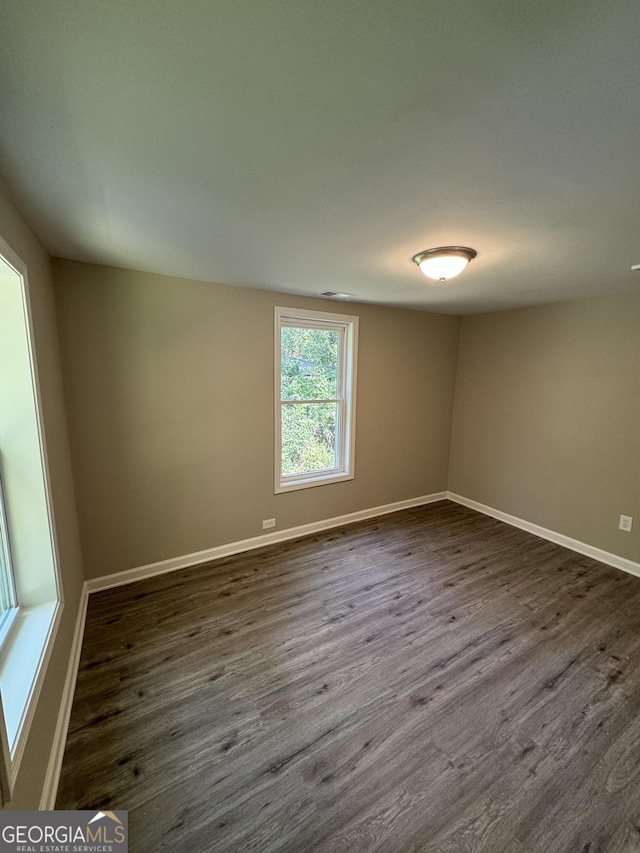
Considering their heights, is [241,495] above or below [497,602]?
above

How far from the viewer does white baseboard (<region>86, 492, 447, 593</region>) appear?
8.87ft

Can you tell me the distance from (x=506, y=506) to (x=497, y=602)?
5.40 feet

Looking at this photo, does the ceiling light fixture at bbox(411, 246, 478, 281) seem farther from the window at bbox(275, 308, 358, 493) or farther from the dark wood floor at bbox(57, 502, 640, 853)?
the dark wood floor at bbox(57, 502, 640, 853)

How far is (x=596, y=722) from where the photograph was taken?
1.70m

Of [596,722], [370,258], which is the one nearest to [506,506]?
[596,722]

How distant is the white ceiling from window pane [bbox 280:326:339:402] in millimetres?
1527

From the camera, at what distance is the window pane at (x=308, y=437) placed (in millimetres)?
3451

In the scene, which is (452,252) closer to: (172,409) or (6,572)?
(172,409)

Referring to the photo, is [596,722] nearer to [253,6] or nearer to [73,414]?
[253,6]

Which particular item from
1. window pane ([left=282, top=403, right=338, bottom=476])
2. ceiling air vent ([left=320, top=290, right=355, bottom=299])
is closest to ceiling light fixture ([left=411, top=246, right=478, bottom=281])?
ceiling air vent ([left=320, top=290, right=355, bottom=299])

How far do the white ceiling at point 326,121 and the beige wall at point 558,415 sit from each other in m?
1.60

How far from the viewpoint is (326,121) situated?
94 centimetres

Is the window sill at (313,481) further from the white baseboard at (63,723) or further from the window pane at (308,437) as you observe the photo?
the white baseboard at (63,723)

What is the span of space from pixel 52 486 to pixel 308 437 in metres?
2.21
